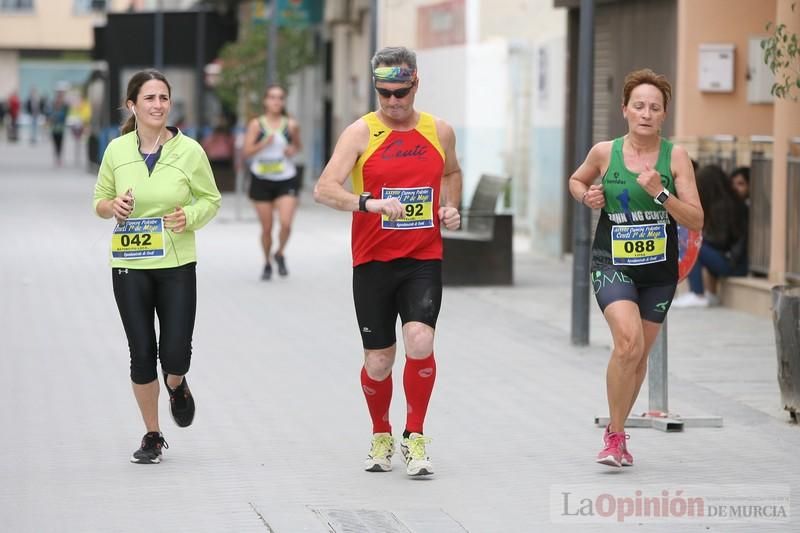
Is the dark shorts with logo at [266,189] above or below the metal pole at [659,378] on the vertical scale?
above

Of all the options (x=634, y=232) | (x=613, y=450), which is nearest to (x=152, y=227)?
(x=634, y=232)

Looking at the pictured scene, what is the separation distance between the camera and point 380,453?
7.89m

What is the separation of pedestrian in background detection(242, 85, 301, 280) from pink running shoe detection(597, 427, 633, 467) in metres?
9.03

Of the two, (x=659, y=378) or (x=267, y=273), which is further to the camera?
(x=267, y=273)

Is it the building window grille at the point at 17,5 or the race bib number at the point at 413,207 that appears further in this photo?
the building window grille at the point at 17,5

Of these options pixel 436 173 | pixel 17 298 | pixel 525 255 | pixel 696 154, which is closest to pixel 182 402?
pixel 436 173

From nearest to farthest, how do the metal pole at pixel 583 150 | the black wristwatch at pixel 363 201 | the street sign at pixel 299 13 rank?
the black wristwatch at pixel 363 201 < the metal pole at pixel 583 150 < the street sign at pixel 299 13

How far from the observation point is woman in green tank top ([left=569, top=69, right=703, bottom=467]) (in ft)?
25.9

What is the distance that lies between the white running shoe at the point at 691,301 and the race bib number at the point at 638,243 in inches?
286

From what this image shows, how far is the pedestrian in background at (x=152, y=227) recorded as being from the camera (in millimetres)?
7906

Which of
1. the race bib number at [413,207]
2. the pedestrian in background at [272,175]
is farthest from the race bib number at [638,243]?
the pedestrian in background at [272,175]

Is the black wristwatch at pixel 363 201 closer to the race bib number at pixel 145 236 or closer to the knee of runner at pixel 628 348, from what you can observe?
the race bib number at pixel 145 236

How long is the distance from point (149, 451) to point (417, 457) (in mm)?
1276

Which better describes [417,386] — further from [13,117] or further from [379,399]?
[13,117]
